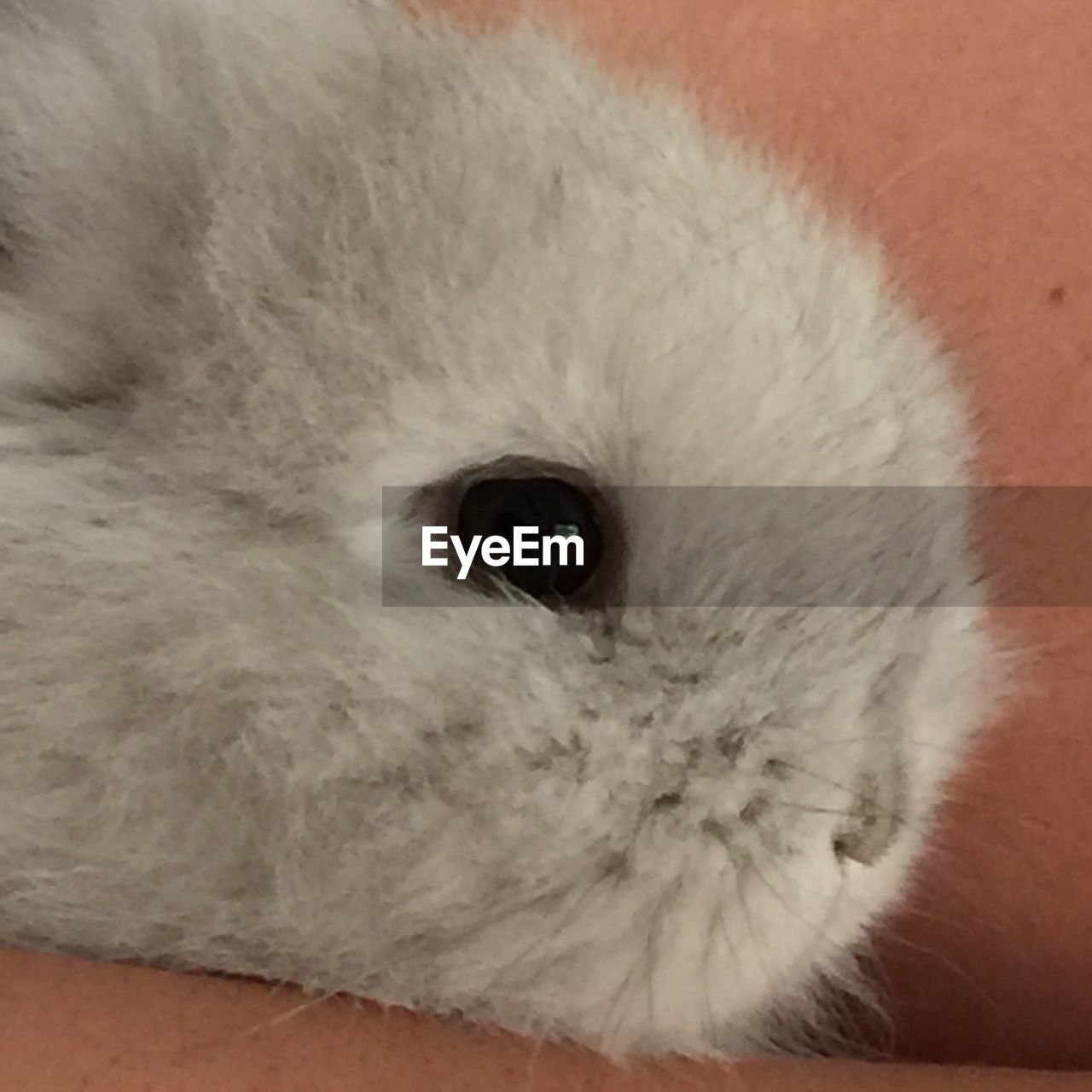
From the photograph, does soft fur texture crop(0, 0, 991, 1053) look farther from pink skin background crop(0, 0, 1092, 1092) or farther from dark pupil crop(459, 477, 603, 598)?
pink skin background crop(0, 0, 1092, 1092)

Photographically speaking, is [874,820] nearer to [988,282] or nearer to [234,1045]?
[234,1045]

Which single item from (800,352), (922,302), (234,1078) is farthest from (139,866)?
(922,302)

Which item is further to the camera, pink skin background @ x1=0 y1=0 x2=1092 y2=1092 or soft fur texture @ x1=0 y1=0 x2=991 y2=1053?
pink skin background @ x1=0 y1=0 x2=1092 y2=1092

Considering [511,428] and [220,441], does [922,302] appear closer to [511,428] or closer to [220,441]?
[511,428]

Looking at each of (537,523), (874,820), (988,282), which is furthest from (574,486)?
(988,282)
